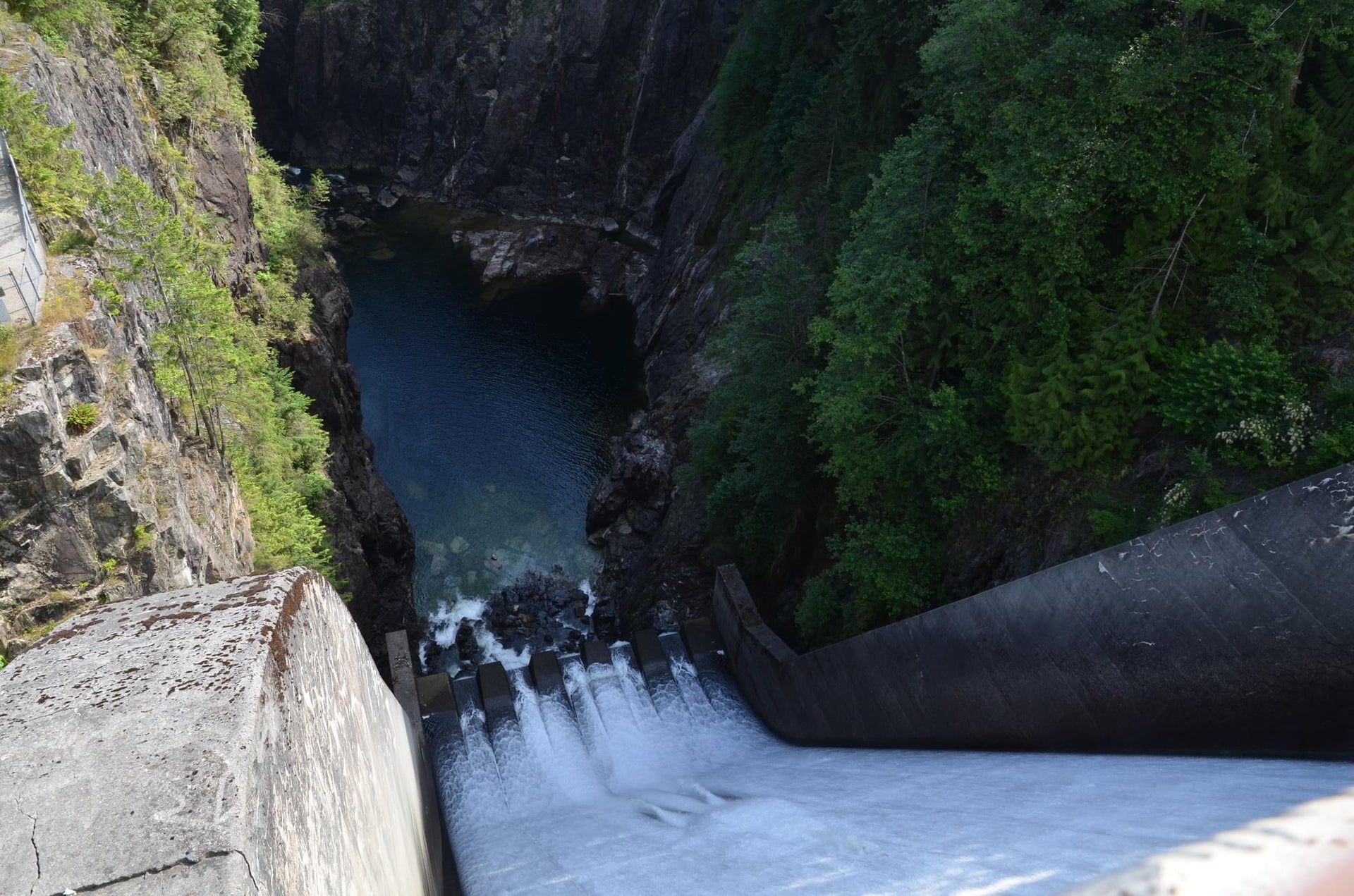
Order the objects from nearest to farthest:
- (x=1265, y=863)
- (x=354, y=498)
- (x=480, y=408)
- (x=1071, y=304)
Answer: (x=1265, y=863)
(x=1071, y=304)
(x=354, y=498)
(x=480, y=408)

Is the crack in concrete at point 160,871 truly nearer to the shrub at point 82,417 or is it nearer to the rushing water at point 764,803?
the rushing water at point 764,803

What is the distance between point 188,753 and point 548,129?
5090 cm

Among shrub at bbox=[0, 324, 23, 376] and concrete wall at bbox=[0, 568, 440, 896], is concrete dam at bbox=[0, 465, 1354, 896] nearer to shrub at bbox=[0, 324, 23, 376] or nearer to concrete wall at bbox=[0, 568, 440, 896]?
concrete wall at bbox=[0, 568, 440, 896]

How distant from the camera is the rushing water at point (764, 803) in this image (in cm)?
689

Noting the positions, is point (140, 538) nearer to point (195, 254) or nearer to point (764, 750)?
point (195, 254)

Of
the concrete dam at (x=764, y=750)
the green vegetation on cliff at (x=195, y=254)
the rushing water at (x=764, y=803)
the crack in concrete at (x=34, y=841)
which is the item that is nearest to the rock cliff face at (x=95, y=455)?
the green vegetation on cliff at (x=195, y=254)

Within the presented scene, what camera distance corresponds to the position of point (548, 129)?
165ft

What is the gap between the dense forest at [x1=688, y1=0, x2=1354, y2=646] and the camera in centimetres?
1070

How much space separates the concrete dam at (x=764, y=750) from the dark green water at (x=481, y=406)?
937 centimetres

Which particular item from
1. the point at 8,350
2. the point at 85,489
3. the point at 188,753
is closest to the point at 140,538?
the point at 85,489

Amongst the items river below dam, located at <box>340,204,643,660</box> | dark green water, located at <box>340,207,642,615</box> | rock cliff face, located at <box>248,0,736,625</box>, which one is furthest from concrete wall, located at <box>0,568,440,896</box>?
rock cliff face, located at <box>248,0,736,625</box>

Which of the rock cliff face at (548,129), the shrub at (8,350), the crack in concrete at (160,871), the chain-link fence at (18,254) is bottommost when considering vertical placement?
the crack in concrete at (160,871)

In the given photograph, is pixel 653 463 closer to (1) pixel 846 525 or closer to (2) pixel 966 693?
(1) pixel 846 525

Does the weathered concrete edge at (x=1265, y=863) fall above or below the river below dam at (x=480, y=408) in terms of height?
below
